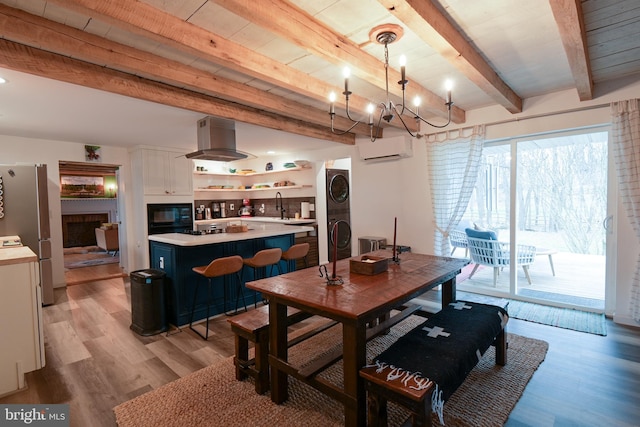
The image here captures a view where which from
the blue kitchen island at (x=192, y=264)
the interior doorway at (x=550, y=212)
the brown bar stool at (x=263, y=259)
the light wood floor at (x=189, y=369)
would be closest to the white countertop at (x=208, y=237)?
the blue kitchen island at (x=192, y=264)

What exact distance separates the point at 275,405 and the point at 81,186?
9.46 metres

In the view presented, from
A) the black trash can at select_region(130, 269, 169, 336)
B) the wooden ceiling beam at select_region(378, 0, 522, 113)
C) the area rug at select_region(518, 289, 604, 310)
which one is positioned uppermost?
the wooden ceiling beam at select_region(378, 0, 522, 113)

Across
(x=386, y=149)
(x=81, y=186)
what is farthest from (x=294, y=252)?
(x=81, y=186)

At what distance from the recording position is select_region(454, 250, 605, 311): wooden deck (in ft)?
11.8

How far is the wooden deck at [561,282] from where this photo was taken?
11.8 ft

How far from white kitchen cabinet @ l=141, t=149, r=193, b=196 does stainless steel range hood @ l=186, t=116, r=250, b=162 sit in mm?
1595

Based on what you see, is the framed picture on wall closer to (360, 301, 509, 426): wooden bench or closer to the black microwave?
the black microwave

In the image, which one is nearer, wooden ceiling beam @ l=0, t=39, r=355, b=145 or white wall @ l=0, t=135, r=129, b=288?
wooden ceiling beam @ l=0, t=39, r=355, b=145

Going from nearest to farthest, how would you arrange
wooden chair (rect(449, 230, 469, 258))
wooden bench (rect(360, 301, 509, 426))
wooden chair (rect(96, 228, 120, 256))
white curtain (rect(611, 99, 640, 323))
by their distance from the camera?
wooden bench (rect(360, 301, 509, 426))
white curtain (rect(611, 99, 640, 323))
wooden chair (rect(449, 230, 469, 258))
wooden chair (rect(96, 228, 120, 256))

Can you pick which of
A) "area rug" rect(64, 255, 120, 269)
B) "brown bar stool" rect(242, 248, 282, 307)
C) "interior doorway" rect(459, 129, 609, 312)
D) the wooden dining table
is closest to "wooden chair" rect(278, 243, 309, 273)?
"brown bar stool" rect(242, 248, 282, 307)

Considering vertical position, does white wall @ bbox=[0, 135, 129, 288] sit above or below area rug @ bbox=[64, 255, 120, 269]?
above

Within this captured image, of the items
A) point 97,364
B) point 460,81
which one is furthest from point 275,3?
point 97,364

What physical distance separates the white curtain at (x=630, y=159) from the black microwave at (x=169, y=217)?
590 cm

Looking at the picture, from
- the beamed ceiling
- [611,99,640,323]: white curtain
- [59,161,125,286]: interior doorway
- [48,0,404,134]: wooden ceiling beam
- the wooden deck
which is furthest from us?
[59,161,125,286]: interior doorway
